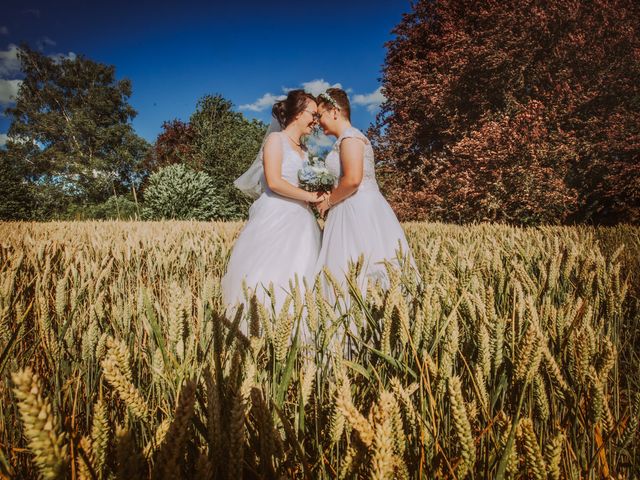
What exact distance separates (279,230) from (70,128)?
111ft

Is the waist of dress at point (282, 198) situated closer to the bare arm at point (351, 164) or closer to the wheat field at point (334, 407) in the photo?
the bare arm at point (351, 164)

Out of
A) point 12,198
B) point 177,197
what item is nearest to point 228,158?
point 177,197

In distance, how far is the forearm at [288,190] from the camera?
10.7 feet

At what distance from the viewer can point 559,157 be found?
9414 millimetres

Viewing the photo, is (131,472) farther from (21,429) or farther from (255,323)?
(21,429)

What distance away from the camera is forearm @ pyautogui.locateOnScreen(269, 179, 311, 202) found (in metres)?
→ 3.25

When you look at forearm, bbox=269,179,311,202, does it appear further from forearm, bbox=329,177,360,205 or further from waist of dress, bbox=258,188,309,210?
forearm, bbox=329,177,360,205

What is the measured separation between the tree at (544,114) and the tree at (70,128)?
26.1m

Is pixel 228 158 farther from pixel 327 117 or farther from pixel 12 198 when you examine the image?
pixel 327 117

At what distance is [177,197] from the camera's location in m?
12.9

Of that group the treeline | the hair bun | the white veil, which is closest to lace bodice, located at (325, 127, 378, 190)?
the hair bun

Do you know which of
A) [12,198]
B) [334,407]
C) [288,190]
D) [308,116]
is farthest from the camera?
[12,198]

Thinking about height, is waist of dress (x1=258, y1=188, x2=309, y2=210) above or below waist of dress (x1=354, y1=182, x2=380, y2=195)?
below

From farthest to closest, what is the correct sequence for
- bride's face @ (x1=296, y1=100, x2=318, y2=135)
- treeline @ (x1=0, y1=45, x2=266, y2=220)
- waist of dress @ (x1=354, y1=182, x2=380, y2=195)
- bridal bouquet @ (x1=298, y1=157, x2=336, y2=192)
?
treeline @ (x1=0, y1=45, x2=266, y2=220) < bride's face @ (x1=296, y1=100, x2=318, y2=135) < bridal bouquet @ (x1=298, y1=157, x2=336, y2=192) < waist of dress @ (x1=354, y1=182, x2=380, y2=195)
